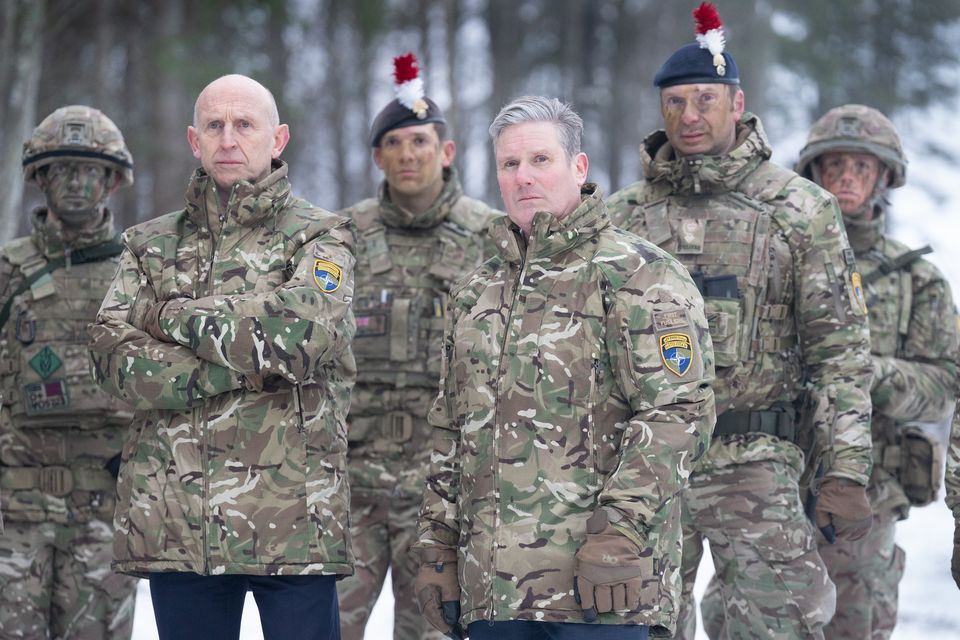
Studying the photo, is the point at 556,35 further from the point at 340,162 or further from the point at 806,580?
the point at 806,580

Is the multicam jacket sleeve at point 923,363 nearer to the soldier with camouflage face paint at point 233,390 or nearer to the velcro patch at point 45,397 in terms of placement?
the soldier with camouflage face paint at point 233,390

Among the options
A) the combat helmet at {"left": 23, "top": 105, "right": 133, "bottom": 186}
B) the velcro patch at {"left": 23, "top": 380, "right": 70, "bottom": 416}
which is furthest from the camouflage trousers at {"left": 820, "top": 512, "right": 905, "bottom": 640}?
the combat helmet at {"left": 23, "top": 105, "right": 133, "bottom": 186}

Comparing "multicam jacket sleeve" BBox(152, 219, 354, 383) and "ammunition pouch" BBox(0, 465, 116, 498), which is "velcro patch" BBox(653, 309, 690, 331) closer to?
"multicam jacket sleeve" BBox(152, 219, 354, 383)

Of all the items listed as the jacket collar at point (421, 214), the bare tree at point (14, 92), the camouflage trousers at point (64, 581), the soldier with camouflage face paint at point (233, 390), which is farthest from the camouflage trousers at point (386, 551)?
the bare tree at point (14, 92)

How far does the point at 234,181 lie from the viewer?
443 centimetres

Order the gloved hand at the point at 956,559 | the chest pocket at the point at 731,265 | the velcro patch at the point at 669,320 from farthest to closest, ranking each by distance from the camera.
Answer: the chest pocket at the point at 731,265, the gloved hand at the point at 956,559, the velcro patch at the point at 669,320

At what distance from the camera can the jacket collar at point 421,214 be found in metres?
6.08

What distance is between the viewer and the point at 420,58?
2716cm

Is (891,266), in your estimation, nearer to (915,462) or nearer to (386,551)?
(915,462)

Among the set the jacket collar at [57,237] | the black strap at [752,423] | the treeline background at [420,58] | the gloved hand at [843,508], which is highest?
the treeline background at [420,58]

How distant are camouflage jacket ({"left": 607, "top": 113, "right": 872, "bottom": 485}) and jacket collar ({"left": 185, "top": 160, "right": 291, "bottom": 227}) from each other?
5.06ft

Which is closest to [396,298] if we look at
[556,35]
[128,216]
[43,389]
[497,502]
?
[43,389]

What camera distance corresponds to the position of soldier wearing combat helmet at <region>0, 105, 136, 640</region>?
18.9 feet

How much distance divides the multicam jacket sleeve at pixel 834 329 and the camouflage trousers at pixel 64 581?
10.2 feet
